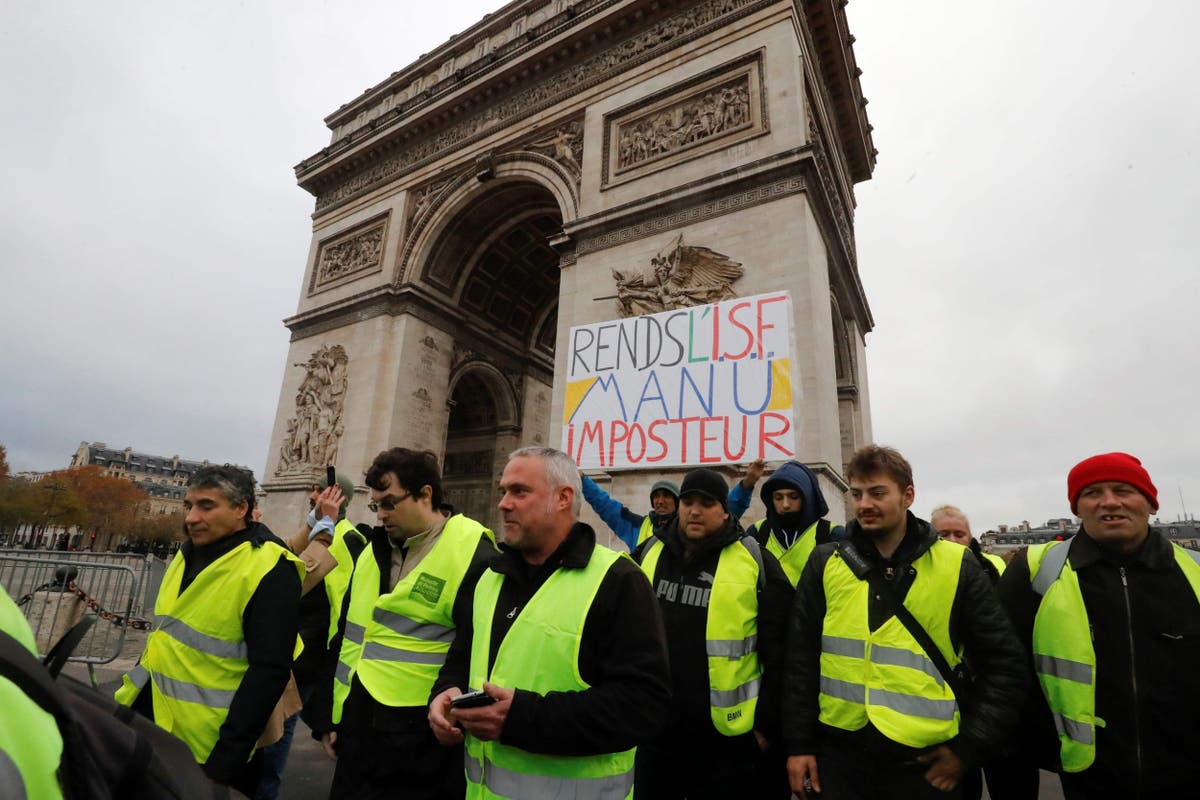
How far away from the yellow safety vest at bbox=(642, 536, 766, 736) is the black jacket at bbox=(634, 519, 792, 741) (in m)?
0.03

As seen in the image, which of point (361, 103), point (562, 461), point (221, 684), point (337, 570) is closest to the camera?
point (562, 461)

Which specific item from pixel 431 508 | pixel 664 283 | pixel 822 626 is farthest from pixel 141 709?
pixel 664 283

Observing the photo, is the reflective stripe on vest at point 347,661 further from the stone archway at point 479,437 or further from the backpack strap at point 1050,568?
the stone archway at point 479,437

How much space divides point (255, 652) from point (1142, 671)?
3.13 metres

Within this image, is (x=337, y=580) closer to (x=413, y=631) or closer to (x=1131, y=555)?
(x=413, y=631)

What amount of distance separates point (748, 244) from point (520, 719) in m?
8.35

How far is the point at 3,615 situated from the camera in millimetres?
769

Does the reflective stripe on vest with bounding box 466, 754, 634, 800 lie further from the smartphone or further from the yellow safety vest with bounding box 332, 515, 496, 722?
the yellow safety vest with bounding box 332, 515, 496, 722

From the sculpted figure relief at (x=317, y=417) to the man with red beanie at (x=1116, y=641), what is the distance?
12721 mm

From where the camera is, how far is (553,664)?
1.58 metres

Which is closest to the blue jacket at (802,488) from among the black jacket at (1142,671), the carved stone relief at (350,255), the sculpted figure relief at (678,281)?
the black jacket at (1142,671)

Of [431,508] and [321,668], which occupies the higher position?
[431,508]

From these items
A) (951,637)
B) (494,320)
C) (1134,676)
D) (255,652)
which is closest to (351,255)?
(494,320)

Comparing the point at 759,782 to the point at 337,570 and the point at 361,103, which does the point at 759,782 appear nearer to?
the point at 337,570
